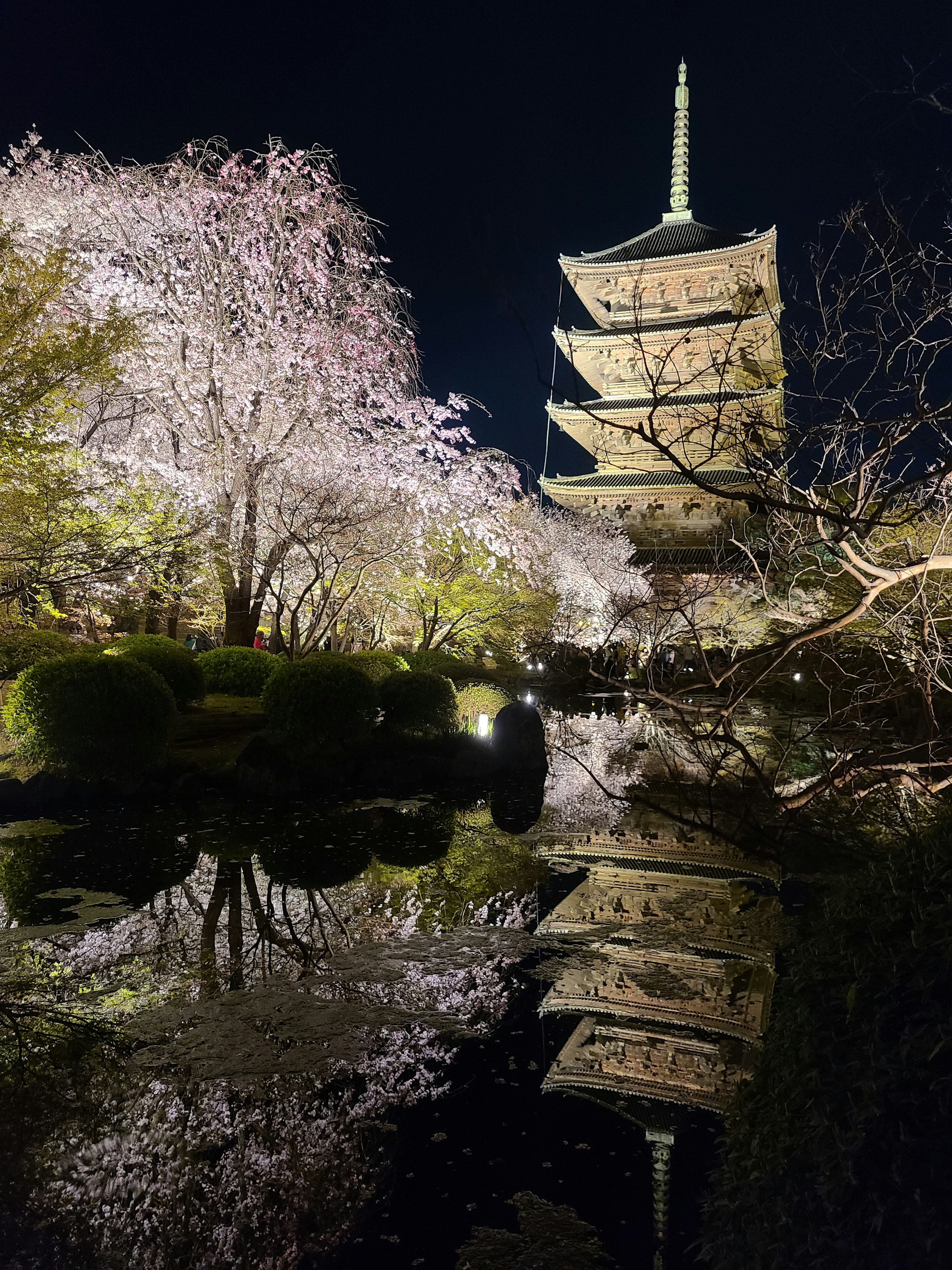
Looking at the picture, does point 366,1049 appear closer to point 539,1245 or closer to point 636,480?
point 539,1245

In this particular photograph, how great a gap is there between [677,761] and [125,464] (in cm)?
1379

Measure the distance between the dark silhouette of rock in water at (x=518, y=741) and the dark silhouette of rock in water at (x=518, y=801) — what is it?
0.20 metres

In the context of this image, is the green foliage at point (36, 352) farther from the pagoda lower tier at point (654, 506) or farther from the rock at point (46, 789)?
the pagoda lower tier at point (654, 506)

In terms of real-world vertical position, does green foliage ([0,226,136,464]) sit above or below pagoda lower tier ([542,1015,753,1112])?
above

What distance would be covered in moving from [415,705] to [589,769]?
3.05 meters

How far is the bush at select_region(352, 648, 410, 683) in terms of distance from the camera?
1467cm

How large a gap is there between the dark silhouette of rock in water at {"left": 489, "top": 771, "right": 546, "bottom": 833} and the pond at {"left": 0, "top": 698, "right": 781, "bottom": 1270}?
1416 millimetres

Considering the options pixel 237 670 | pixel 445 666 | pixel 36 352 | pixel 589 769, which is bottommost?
pixel 589 769

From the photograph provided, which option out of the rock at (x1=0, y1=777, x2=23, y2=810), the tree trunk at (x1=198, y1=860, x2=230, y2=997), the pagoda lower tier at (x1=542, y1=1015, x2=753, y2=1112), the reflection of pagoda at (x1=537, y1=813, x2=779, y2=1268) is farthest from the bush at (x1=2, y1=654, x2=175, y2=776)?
the pagoda lower tier at (x1=542, y1=1015, x2=753, y2=1112)

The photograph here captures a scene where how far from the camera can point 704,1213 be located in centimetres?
219

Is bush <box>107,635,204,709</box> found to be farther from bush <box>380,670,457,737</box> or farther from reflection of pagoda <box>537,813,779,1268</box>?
Result: reflection of pagoda <box>537,813,779,1268</box>

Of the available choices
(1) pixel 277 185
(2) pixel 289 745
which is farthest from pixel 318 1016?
(1) pixel 277 185

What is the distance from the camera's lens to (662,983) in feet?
16.7

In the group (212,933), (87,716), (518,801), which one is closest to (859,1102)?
(212,933)
